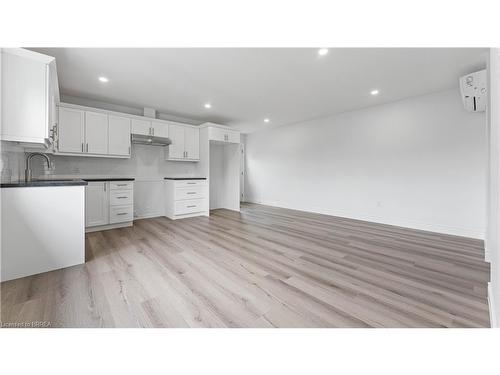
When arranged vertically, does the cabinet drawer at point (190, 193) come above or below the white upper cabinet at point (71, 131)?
below

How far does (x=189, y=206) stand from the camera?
4445 millimetres

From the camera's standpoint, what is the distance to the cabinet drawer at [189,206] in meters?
4.27

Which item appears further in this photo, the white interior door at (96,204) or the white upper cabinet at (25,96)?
the white interior door at (96,204)

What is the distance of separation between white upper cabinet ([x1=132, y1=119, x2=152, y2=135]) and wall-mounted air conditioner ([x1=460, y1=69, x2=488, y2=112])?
5211 millimetres

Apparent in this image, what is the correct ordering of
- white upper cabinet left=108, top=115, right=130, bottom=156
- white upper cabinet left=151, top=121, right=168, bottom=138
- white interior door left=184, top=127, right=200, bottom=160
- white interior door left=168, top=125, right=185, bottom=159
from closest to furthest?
white upper cabinet left=108, top=115, right=130, bottom=156, white upper cabinet left=151, top=121, right=168, bottom=138, white interior door left=168, top=125, right=185, bottom=159, white interior door left=184, top=127, right=200, bottom=160

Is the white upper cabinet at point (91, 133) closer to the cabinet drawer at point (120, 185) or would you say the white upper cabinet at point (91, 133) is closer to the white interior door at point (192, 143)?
the cabinet drawer at point (120, 185)

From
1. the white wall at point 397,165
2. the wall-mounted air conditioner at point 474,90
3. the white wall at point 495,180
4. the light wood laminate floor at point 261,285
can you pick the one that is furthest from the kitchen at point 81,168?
the wall-mounted air conditioner at point 474,90

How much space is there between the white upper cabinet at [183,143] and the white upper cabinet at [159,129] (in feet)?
0.28

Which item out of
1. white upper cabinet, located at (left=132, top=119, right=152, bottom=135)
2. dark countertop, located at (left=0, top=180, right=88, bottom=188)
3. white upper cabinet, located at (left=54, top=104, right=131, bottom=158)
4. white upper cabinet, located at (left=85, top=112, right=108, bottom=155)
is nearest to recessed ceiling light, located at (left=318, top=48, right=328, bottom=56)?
A: dark countertop, located at (left=0, top=180, right=88, bottom=188)

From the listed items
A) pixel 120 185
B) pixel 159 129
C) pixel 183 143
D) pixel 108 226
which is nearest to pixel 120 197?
pixel 120 185

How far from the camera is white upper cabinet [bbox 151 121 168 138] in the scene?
4.14 meters

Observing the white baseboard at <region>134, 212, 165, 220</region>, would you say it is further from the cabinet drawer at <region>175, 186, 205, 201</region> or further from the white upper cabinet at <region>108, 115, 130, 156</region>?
the white upper cabinet at <region>108, 115, 130, 156</region>

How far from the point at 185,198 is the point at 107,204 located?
1.44 metres
